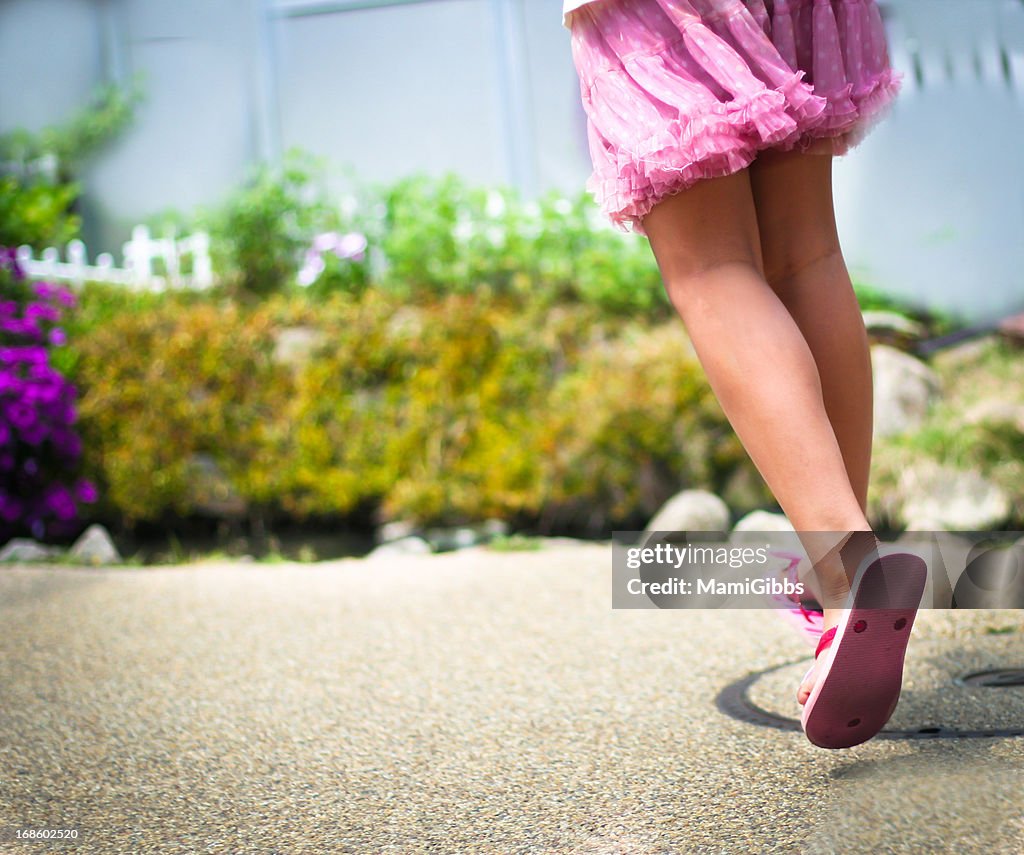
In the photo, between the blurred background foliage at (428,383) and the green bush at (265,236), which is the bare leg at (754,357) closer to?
the blurred background foliage at (428,383)

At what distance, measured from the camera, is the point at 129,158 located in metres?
6.23

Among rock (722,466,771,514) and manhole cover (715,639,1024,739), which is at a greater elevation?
manhole cover (715,639,1024,739)

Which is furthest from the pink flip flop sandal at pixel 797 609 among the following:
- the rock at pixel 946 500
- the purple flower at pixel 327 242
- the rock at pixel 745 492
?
the purple flower at pixel 327 242

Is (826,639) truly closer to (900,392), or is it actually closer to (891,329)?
(900,392)

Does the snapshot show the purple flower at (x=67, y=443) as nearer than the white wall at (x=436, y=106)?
Yes

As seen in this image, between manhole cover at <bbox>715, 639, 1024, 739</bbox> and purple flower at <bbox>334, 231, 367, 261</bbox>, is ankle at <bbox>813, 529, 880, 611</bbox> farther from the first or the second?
purple flower at <bbox>334, 231, 367, 261</bbox>

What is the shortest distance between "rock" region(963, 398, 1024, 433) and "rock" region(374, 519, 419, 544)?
6.17ft

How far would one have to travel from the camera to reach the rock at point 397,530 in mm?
3490

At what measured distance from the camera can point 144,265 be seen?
5.53 metres

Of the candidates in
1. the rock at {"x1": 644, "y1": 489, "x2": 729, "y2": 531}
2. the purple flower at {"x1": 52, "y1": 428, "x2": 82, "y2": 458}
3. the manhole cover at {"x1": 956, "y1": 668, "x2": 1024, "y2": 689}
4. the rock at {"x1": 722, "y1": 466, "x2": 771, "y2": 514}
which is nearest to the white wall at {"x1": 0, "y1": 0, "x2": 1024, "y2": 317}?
the rock at {"x1": 722, "y1": 466, "x2": 771, "y2": 514}

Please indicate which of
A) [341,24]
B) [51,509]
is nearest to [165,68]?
[341,24]

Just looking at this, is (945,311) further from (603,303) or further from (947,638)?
(947,638)

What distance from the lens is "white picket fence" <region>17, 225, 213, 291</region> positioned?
4750mm

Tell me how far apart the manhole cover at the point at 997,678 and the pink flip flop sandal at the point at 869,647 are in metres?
0.44
